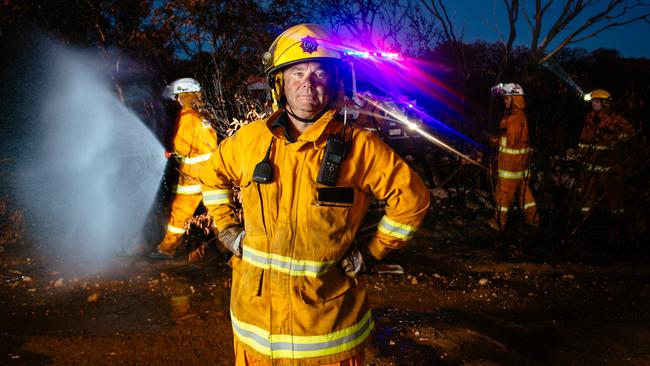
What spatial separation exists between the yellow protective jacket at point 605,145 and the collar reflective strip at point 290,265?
16.5 ft

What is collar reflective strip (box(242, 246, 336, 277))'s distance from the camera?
1.84 m

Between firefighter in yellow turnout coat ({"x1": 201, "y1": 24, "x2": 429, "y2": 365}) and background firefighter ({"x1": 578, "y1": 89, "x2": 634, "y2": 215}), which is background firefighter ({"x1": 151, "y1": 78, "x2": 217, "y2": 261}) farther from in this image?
background firefighter ({"x1": 578, "y1": 89, "x2": 634, "y2": 215})

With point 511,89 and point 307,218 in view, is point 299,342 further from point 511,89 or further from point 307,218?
point 511,89

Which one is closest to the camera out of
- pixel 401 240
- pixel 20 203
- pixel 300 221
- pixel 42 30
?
pixel 300 221

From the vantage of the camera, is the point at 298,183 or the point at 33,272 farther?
the point at 33,272

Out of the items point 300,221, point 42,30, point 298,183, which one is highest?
point 42,30

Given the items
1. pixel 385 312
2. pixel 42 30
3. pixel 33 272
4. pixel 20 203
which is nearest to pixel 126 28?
pixel 42 30

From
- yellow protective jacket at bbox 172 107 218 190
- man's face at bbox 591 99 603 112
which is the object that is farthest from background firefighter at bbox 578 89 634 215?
yellow protective jacket at bbox 172 107 218 190

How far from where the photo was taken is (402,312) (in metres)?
4.07

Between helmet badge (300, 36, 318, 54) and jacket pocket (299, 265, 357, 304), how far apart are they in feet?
3.30

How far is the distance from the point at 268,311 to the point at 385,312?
240 cm

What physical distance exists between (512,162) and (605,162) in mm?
1194

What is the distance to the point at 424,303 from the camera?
4.31 m

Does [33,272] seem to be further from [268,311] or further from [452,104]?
[452,104]
